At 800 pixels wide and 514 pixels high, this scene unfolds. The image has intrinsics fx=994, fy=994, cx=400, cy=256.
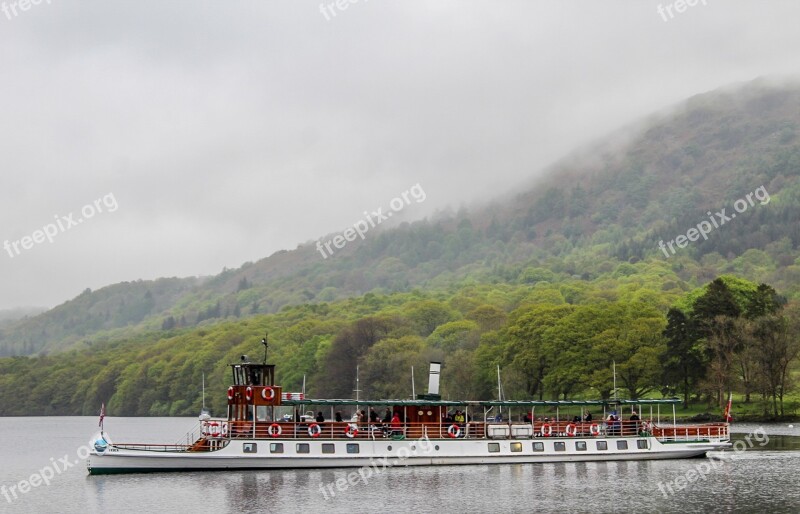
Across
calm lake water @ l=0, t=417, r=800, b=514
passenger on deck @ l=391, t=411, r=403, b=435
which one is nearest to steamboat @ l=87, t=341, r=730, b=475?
passenger on deck @ l=391, t=411, r=403, b=435

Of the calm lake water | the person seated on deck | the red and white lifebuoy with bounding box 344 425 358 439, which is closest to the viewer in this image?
the calm lake water

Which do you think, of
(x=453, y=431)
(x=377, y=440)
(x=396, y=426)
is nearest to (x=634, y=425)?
(x=453, y=431)

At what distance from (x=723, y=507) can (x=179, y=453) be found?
35298 millimetres

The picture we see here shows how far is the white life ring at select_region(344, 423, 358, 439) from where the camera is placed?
229ft

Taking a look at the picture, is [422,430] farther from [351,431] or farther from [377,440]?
[351,431]

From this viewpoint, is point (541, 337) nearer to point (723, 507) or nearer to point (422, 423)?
point (422, 423)

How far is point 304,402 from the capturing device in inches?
2699

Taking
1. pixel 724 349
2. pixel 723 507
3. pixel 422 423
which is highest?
pixel 724 349

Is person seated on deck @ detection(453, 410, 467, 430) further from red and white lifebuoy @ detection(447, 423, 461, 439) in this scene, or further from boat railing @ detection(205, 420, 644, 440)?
red and white lifebuoy @ detection(447, 423, 461, 439)

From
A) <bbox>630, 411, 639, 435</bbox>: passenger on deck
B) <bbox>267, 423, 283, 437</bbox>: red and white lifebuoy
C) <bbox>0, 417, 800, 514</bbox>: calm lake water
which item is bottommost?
<bbox>0, 417, 800, 514</bbox>: calm lake water

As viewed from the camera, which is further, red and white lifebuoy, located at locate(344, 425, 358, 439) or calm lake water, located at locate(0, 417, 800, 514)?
red and white lifebuoy, located at locate(344, 425, 358, 439)

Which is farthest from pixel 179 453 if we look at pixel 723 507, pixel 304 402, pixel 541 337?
pixel 541 337

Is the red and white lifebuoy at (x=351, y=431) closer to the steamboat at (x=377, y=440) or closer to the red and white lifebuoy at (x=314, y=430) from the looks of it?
the steamboat at (x=377, y=440)

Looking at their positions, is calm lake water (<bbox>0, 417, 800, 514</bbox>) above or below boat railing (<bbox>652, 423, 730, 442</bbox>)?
below
